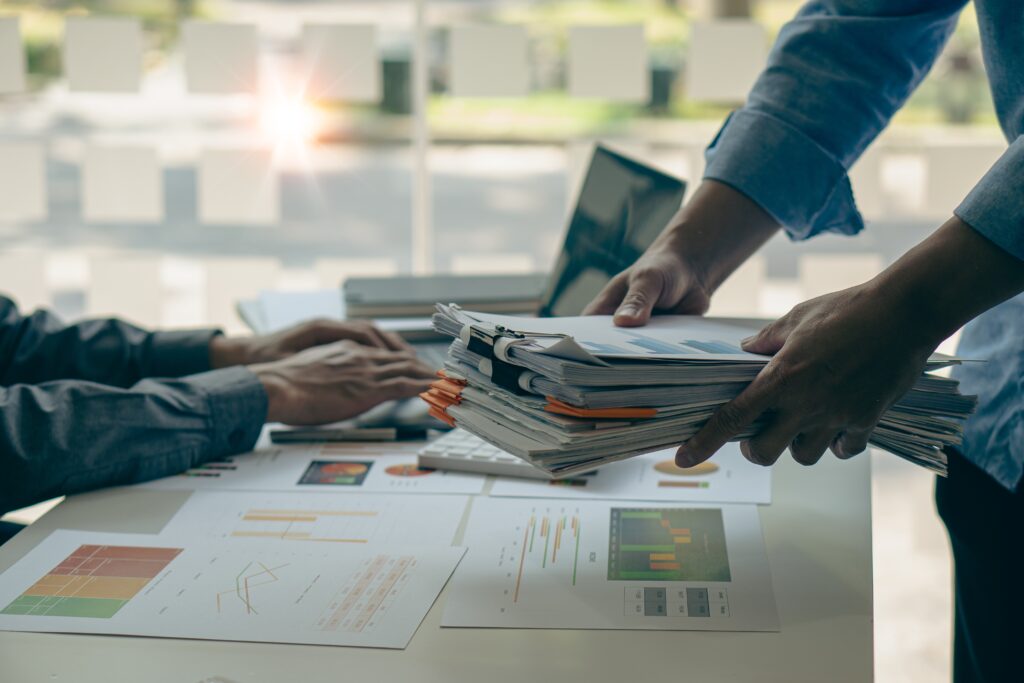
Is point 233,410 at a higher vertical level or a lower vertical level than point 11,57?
lower

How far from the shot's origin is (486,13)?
4.25 meters

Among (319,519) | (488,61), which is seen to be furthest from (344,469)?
(488,61)

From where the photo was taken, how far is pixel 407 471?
1159 millimetres

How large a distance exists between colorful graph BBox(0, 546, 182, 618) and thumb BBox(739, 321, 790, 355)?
54 centimetres

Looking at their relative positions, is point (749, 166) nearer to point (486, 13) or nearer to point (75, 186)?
point (486, 13)

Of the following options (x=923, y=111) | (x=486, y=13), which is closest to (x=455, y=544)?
(x=486, y=13)

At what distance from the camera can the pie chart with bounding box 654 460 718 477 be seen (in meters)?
1.14

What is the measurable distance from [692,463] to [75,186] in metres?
5.91

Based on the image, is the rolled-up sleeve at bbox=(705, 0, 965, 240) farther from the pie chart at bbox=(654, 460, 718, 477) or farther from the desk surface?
the desk surface

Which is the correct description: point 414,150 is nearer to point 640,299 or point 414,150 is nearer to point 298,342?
point 298,342

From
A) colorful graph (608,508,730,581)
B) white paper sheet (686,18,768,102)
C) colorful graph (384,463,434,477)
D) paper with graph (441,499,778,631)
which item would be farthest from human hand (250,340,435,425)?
white paper sheet (686,18,768,102)

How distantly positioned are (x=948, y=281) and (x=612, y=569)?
0.36 meters

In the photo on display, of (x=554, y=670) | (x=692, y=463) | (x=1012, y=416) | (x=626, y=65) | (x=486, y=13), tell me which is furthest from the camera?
(x=486, y=13)

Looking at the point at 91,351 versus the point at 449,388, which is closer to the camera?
the point at 449,388
